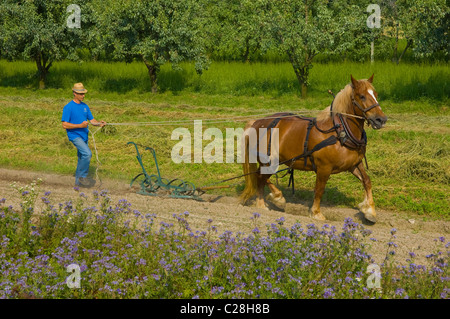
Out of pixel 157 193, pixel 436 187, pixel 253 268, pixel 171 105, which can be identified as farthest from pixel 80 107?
pixel 171 105

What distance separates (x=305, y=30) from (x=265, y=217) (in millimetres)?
12733

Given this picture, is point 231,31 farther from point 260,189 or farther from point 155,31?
point 260,189

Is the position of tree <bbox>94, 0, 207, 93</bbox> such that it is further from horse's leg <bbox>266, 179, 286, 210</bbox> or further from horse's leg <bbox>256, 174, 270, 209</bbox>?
horse's leg <bbox>266, 179, 286, 210</bbox>

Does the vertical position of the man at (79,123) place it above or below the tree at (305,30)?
below

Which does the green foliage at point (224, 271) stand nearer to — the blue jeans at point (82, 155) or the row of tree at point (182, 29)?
the blue jeans at point (82, 155)

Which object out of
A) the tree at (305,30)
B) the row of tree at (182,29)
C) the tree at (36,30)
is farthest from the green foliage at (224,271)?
the tree at (36,30)

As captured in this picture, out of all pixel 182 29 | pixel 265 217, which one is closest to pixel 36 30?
pixel 182 29

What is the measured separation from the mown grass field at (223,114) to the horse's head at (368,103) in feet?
7.85

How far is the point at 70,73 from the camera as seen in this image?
27.2 m

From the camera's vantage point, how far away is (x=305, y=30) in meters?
19.5

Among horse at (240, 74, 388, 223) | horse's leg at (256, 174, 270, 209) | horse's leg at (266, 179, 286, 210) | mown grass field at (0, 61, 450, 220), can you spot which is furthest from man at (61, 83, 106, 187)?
horse's leg at (266, 179, 286, 210)

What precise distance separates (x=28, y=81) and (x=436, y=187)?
876 inches

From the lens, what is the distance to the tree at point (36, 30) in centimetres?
2317

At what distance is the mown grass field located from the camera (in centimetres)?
1046
